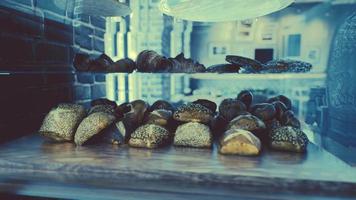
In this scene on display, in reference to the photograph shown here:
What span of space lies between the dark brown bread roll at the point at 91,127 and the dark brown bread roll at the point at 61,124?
4 centimetres

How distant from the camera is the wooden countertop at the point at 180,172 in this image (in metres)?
0.59

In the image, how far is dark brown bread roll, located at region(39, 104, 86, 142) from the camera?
92 cm

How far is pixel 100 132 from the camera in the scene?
36.5 inches

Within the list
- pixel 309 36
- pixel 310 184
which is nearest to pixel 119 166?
pixel 310 184

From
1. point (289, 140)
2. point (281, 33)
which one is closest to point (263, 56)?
point (281, 33)

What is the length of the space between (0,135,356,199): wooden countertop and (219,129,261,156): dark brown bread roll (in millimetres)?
24

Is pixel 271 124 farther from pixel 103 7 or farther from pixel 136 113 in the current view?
pixel 103 7

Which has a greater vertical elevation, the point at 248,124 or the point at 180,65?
the point at 180,65

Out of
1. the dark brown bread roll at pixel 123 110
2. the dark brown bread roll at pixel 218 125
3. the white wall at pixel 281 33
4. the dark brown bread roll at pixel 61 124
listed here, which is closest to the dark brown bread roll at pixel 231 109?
the dark brown bread roll at pixel 218 125

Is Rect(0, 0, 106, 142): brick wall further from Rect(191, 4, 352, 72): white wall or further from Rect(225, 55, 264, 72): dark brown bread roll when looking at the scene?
Rect(191, 4, 352, 72): white wall

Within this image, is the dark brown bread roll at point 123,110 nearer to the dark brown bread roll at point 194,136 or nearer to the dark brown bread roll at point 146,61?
the dark brown bread roll at point 146,61

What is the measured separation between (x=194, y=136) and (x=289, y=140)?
0.30 m

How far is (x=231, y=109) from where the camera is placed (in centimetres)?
108

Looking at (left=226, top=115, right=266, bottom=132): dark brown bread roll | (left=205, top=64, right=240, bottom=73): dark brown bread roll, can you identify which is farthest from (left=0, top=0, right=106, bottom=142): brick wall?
(left=226, top=115, right=266, bottom=132): dark brown bread roll
